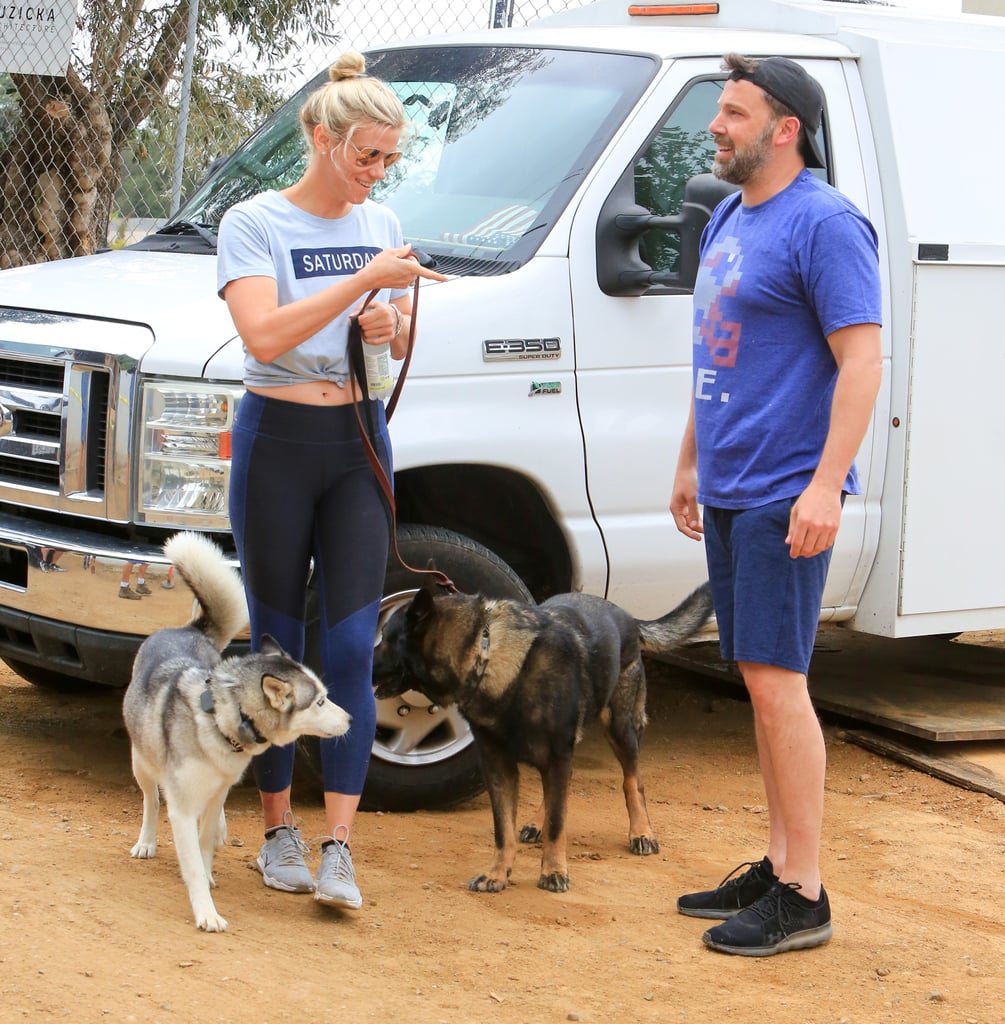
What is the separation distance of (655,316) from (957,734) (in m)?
2.40

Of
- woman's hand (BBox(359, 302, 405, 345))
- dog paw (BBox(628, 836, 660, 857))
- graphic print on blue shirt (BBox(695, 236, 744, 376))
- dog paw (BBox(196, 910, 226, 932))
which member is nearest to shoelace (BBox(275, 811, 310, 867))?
dog paw (BBox(196, 910, 226, 932))

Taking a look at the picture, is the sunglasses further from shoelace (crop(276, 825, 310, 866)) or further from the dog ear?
shoelace (crop(276, 825, 310, 866))

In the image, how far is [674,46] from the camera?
5262 mm

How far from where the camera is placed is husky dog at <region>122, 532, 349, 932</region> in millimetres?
3891

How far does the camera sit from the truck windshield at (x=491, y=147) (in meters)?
5.02

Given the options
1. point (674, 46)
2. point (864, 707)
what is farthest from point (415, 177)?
point (864, 707)

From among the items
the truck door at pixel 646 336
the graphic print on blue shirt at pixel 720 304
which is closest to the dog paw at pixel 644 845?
the truck door at pixel 646 336

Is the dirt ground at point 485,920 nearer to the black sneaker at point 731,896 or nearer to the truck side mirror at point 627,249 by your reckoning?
the black sneaker at point 731,896

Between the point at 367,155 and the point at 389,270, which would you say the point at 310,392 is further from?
the point at 367,155

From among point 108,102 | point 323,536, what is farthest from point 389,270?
point 108,102

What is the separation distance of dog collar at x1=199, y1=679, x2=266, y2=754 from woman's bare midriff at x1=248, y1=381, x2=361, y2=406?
2.75 ft

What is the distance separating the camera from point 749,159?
148 inches

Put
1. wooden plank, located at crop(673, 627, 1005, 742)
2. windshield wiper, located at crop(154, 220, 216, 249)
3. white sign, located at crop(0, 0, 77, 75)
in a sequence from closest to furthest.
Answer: windshield wiper, located at crop(154, 220, 216, 249)
wooden plank, located at crop(673, 627, 1005, 742)
white sign, located at crop(0, 0, 77, 75)

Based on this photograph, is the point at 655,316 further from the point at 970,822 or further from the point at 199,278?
the point at 970,822
